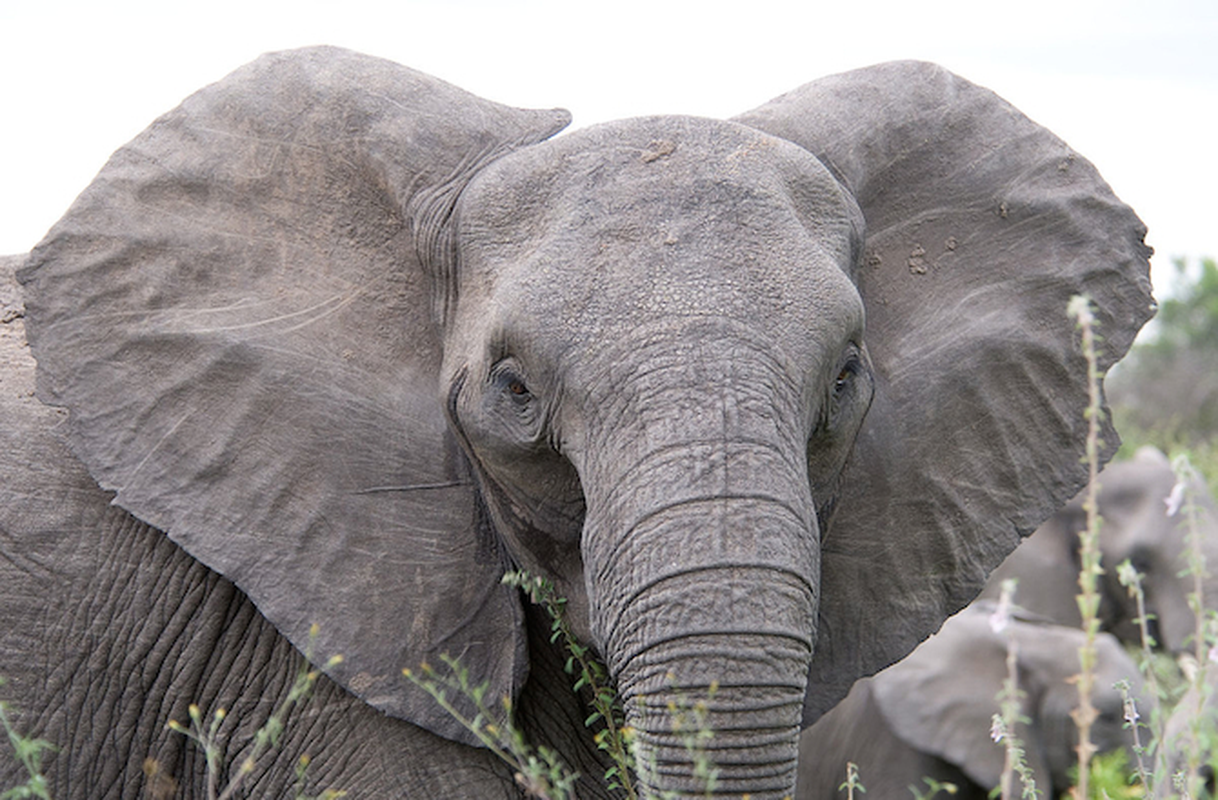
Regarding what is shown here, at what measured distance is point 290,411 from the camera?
3.34 m

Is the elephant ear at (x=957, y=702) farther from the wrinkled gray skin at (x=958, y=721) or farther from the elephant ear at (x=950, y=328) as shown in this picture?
the elephant ear at (x=950, y=328)

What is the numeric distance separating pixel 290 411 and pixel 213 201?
47cm

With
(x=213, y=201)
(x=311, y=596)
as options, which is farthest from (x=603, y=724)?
(x=213, y=201)

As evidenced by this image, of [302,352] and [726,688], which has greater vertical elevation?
[302,352]

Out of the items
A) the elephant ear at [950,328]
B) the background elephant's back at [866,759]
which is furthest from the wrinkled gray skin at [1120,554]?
the elephant ear at [950,328]

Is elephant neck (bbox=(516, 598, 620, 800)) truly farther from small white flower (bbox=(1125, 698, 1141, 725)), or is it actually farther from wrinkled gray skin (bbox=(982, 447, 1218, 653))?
wrinkled gray skin (bbox=(982, 447, 1218, 653))

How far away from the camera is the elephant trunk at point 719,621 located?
8.44 feet

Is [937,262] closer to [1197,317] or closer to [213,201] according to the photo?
[213,201]

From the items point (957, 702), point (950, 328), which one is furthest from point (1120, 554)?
point (950, 328)

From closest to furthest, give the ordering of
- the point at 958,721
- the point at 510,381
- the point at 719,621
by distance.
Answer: the point at 719,621
the point at 510,381
the point at 958,721

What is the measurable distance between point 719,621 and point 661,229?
706 mm

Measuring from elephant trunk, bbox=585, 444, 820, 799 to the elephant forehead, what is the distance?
300 millimetres

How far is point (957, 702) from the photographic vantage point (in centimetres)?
754

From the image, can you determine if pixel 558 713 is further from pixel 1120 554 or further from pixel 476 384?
pixel 1120 554
